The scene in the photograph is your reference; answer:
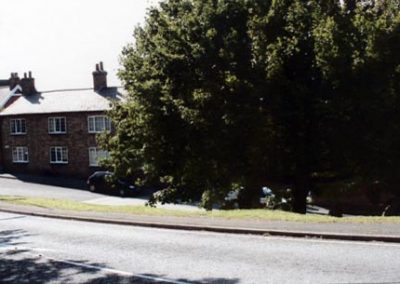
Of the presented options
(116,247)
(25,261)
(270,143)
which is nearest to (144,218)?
(116,247)

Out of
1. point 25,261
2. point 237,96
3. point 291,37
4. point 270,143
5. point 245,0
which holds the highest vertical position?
point 245,0

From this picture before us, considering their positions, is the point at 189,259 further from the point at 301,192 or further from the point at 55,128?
the point at 55,128

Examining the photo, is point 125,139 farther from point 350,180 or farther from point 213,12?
point 350,180

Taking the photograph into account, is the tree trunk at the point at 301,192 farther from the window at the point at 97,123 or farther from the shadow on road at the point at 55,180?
the window at the point at 97,123

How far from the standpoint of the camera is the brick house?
4712 centimetres

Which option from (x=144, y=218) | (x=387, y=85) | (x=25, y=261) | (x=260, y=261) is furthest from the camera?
(x=387, y=85)

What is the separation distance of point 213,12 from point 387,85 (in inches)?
302

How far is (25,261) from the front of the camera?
470 inches

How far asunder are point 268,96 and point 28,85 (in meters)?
40.3

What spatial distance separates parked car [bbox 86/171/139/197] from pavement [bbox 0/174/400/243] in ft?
75.3

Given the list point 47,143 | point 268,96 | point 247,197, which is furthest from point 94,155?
point 268,96

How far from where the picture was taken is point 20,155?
52625mm

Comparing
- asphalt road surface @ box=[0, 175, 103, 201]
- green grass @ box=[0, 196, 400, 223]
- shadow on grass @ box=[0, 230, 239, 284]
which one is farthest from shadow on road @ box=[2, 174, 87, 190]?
shadow on grass @ box=[0, 230, 239, 284]

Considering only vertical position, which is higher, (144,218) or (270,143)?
(270,143)
